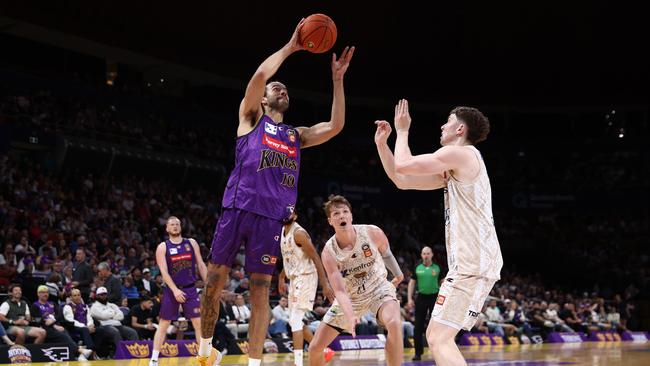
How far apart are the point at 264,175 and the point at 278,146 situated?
0.98 ft

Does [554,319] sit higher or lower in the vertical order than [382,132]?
lower

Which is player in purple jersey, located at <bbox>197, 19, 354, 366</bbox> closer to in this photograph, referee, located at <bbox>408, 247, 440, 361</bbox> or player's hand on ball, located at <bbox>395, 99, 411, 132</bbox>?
player's hand on ball, located at <bbox>395, 99, 411, 132</bbox>

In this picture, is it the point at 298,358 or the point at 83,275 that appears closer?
the point at 298,358

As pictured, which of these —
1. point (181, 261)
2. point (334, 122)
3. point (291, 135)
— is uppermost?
point (334, 122)

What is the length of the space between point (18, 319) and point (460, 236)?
905 centimetres

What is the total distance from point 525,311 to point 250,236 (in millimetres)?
19262

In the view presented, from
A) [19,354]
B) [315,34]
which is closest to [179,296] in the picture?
[19,354]

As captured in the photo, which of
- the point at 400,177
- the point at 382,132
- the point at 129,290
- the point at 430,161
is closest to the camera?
the point at 430,161

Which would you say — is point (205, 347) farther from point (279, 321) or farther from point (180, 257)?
point (279, 321)

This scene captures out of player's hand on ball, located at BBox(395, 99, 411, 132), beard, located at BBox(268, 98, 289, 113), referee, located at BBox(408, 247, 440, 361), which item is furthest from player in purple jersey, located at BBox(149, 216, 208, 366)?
player's hand on ball, located at BBox(395, 99, 411, 132)

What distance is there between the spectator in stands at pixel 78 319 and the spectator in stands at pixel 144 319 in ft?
3.17

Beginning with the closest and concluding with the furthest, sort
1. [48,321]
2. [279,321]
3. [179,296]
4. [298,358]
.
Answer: [298,358] < [179,296] < [48,321] < [279,321]

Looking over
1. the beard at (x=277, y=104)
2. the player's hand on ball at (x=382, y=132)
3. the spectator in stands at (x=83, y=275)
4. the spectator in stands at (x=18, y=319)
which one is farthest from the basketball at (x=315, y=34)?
the spectator in stands at (x=83, y=275)

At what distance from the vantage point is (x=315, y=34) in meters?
6.36
